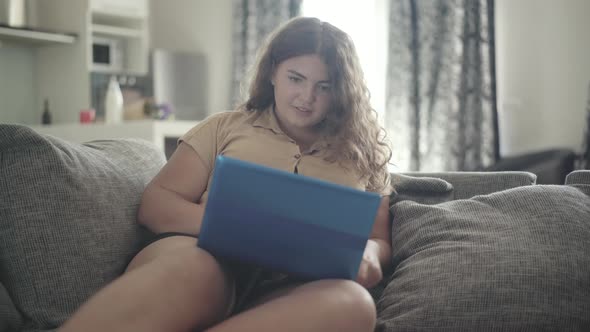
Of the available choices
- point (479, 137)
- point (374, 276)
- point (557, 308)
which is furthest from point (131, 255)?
point (479, 137)

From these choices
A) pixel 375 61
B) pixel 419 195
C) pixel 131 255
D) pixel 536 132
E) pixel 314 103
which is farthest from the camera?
pixel 375 61

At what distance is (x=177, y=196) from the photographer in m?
1.32

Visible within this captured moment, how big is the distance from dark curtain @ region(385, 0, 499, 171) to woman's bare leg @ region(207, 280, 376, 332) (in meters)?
2.83

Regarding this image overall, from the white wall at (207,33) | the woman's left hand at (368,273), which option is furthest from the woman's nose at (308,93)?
the white wall at (207,33)

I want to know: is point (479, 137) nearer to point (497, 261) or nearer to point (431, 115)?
point (431, 115)

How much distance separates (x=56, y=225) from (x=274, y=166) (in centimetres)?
47

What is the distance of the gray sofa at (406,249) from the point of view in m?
1.12

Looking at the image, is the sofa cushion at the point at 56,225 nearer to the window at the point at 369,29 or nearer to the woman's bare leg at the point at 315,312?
the woman's bare leg at the point at 315,312

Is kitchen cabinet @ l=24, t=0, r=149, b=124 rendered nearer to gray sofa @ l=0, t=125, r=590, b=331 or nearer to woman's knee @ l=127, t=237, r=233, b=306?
gray sofa @ l=0, t=125, r=590, b=331

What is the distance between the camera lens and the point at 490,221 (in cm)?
131

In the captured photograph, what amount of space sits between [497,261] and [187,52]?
398 cm

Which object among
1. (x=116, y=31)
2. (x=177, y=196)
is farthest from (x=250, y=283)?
(x=116, y=31)

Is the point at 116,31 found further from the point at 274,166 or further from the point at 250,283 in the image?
the point at 250,283

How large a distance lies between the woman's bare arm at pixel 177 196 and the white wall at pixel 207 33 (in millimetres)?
3417
